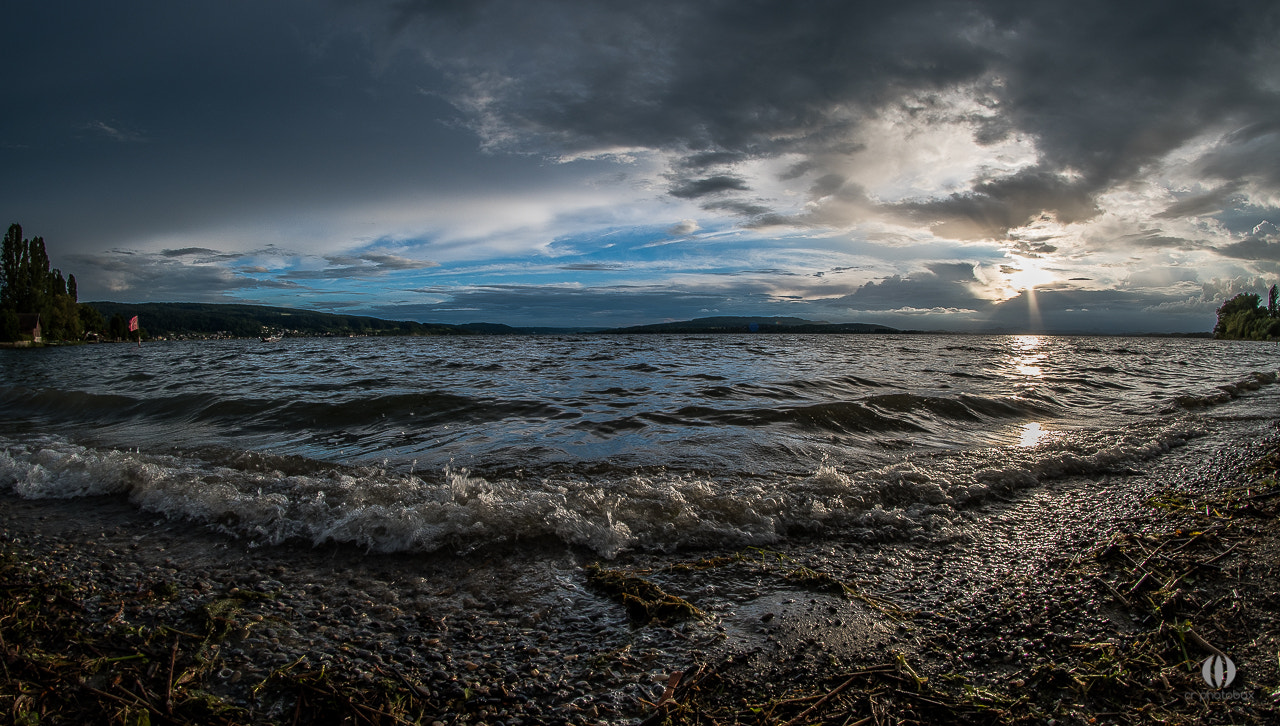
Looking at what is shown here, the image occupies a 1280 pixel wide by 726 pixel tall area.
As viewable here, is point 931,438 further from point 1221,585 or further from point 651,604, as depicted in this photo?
point 651,604

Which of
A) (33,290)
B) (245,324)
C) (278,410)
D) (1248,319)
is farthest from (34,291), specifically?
(1248,319)

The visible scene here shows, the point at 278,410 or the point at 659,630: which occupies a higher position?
the point at 659,630

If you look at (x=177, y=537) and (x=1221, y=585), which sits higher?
(x=1221, y=585)

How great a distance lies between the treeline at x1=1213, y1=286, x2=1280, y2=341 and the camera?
104 meters

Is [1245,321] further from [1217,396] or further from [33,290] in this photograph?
[33,290]

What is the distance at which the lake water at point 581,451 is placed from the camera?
4902 mm

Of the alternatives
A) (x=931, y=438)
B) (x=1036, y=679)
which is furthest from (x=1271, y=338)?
(x=1036, y=679)

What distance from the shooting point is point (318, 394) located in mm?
14156

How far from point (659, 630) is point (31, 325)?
119 metres

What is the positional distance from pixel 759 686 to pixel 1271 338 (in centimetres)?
15854

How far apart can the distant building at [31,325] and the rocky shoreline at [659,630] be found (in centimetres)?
11248

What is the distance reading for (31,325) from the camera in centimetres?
7794

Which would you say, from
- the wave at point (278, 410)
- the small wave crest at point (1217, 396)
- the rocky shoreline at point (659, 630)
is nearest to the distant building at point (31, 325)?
the wave at point (278, 410)

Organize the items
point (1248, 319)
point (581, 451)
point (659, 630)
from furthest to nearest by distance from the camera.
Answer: point (1248, 319)
point (581, 451)
point (659, 630)
